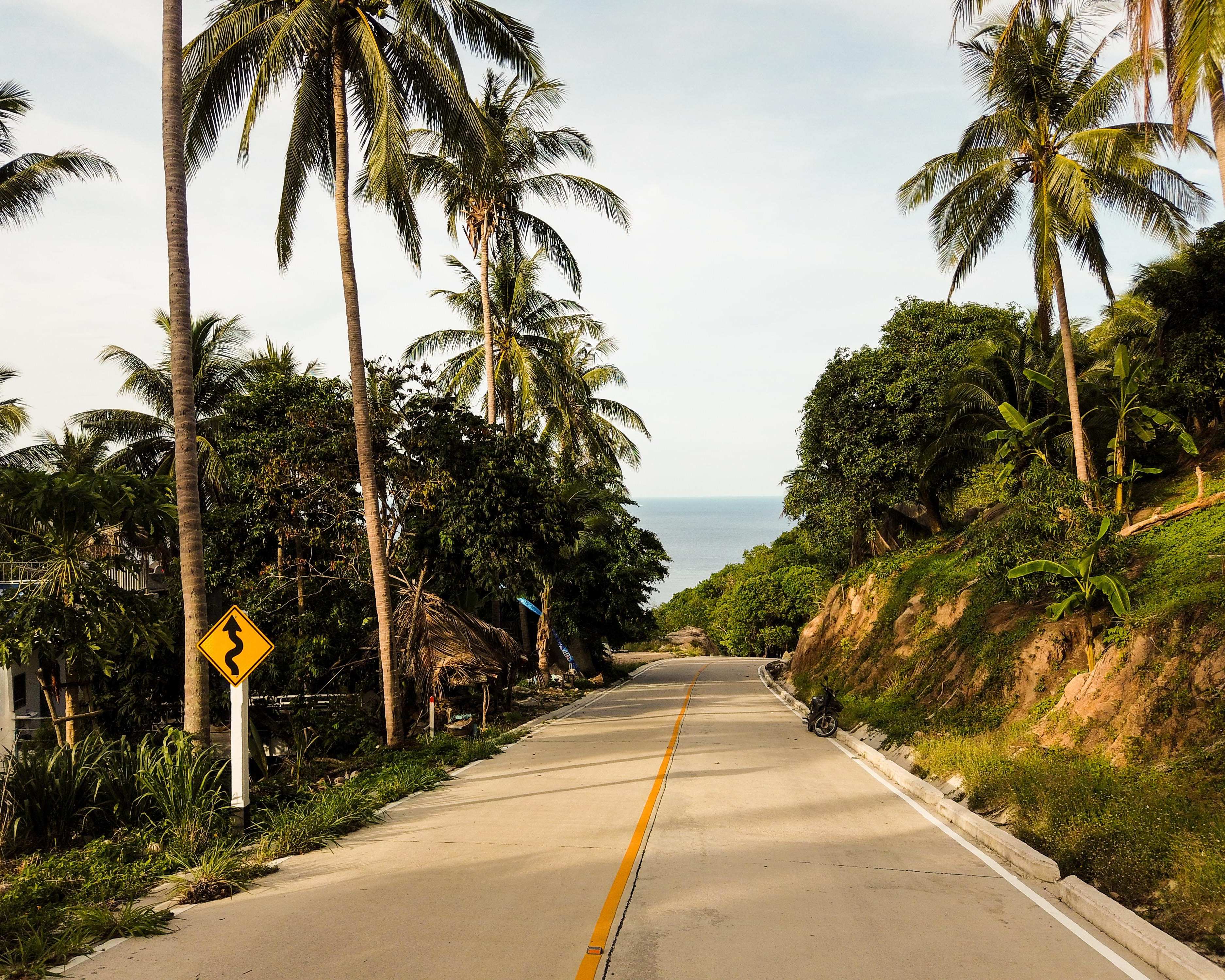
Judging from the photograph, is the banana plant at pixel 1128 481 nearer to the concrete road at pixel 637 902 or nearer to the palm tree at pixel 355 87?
the concrete road at pixel 637 902

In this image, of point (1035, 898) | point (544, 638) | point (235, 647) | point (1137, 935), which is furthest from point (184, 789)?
point (544, 638)

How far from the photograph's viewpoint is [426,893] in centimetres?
711

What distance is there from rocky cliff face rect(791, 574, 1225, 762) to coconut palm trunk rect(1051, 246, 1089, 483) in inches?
124

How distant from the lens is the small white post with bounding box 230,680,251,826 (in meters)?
9.02

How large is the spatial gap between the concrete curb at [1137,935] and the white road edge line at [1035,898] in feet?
0.49

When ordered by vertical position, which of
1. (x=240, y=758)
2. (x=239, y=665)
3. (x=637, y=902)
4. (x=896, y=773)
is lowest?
(x=896, y=773)

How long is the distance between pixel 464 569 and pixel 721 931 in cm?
1665

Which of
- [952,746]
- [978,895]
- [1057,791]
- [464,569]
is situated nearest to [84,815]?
[978,895]

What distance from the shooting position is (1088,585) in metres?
13.1

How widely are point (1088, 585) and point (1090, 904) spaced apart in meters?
7.57

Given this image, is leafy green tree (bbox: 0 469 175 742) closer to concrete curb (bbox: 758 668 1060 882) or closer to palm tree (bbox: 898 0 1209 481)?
concrete curb (bbox: 758 668 1060 882)

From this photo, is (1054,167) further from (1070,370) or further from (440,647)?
(440,647)

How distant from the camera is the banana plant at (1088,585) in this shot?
12.6 meters

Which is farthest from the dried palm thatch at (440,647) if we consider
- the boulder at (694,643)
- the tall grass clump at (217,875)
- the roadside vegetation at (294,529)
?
the boulder at (694,643)
